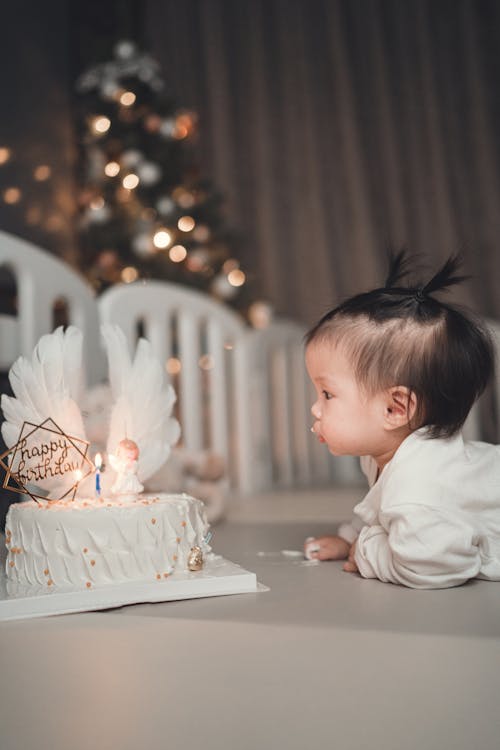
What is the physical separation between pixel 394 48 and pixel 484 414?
1621mm

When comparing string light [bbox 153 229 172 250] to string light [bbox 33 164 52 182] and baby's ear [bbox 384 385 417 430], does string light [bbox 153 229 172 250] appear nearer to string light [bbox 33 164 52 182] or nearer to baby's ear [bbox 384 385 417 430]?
string light [bbox 33 164 52 182]

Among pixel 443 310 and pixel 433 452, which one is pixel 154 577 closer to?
pixel 433 452

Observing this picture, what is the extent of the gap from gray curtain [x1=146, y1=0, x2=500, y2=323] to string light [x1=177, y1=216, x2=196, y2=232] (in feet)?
1.41

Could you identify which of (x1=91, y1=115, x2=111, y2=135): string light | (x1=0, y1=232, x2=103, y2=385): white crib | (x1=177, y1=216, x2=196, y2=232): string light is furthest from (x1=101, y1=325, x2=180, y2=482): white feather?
Result: (x1=91, y1=115, x2=111, y2=135): string light

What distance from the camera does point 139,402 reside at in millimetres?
939

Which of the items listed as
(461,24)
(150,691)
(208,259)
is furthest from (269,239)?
(150,691)

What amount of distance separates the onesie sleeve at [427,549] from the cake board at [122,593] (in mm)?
162

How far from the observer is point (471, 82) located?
293cm

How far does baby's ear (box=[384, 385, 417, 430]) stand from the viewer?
91 centimetres

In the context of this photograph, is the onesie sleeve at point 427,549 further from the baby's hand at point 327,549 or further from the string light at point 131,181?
the string light at point 131,181

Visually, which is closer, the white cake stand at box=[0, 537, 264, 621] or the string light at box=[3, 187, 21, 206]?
the white cake stand at box=[0, 537, 264, 621]

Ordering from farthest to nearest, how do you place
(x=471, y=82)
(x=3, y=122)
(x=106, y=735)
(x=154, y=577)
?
(x=471, y=82), (x=3, y=122), (x=154, y=577), (x=106, y=735)

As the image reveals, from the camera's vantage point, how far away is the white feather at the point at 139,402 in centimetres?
93

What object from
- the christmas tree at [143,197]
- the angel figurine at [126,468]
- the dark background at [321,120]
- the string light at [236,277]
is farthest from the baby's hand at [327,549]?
the dark background at [321,120]
